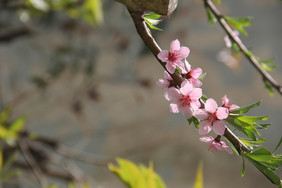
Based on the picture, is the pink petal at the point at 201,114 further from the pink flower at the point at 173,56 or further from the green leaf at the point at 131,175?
the green leaf at the point at 131,175

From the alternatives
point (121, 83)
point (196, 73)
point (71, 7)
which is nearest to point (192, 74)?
point (196, 73)

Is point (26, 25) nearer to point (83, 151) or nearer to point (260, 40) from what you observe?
point (83, 151)

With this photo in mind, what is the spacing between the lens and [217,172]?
1690 mm

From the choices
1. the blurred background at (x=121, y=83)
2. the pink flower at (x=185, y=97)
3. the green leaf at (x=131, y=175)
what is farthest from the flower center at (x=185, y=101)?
the blurred background at (x=121, y=83)

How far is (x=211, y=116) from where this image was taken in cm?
32

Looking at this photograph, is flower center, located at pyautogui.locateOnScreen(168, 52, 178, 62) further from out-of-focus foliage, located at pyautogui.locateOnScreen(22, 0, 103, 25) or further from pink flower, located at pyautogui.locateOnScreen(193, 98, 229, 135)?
out-of-focus foliage, located at pyautogui.locateOnScreen(22, 0, 103, 25)

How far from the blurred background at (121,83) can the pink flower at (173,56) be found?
54.0 inches

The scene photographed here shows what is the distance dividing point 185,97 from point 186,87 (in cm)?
1

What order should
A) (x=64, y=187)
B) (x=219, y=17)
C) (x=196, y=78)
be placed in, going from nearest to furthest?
(x=196, y=78), (x=219, y=17), (x=64, y=187)

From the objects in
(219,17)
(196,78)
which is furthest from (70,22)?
(196,78)

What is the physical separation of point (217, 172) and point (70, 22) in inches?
36.1

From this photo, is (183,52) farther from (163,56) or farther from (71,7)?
(71,7)

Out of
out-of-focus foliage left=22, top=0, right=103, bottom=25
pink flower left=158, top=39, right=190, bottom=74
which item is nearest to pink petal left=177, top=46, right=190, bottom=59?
pink flower left=158, top=39, right=190, bottom=74

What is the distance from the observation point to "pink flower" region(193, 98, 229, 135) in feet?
1.02
